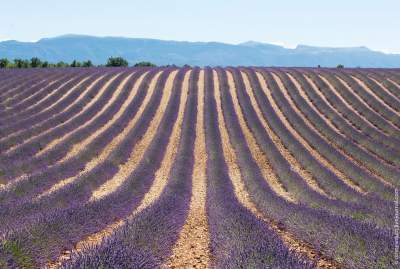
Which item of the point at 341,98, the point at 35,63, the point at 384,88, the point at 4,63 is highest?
the point at 384,88

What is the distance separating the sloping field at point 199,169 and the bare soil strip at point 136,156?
0.09m

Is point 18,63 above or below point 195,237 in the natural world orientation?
below

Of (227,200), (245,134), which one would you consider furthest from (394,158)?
(227,200)

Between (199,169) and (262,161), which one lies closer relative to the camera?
(199,169)

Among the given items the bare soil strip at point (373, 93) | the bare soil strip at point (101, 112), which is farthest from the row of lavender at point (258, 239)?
the bare soil strip at point (373, 93)

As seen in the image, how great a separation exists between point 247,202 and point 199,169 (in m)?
5.99

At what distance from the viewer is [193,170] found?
60.8 ft

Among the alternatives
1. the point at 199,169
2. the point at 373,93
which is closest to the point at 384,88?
the point at 373,93

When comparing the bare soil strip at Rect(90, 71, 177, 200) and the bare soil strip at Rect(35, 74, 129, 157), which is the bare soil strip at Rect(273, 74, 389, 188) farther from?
the bare soil strip at Rect(35, 74, 129, 157)

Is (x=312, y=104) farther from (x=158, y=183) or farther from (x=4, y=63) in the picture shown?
(x=4, y=63)

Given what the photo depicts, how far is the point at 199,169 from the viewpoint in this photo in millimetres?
18906

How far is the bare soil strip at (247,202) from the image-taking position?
7.47 meters

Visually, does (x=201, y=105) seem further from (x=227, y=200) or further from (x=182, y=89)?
(x=227, y=200)

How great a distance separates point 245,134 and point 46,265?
19827 mm
